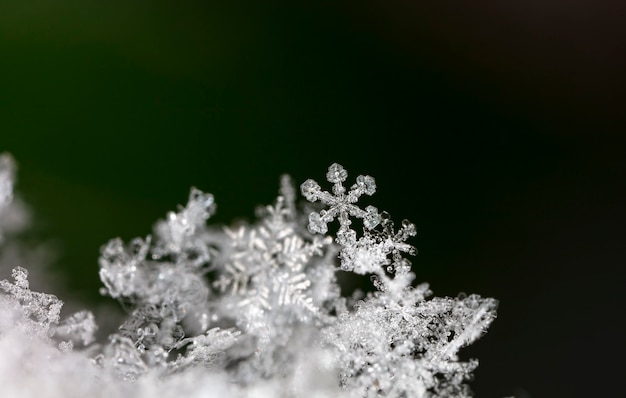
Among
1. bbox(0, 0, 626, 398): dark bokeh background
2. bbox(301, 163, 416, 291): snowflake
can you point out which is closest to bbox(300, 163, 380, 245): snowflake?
bbox(301, 163, 416, 291): snowflake

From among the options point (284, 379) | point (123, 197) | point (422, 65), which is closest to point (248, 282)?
point (284, 379)

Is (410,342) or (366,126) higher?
(366,126)

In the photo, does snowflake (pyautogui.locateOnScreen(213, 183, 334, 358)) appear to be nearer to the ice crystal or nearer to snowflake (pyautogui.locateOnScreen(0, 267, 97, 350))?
the ice crystal

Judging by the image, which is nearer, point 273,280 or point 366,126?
point 273,280

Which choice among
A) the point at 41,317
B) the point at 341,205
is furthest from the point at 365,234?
the point at 41,317

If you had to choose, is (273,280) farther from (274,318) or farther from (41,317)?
(41,317)

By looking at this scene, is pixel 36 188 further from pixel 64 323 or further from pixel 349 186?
pixel 349 186
